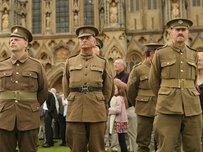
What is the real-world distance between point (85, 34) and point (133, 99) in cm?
225

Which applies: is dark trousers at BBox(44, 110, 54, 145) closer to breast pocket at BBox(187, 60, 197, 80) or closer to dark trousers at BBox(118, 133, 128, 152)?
dark trousers at BBox(118, 133, 128, 152)

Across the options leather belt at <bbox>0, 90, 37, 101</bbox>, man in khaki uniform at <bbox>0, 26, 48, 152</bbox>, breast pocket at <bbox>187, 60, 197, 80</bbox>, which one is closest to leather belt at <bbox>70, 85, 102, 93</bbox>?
man in khaki uniform at <bbox>0, 26, 48, 152</bbox>

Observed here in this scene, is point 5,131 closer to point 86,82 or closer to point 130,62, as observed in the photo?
point 86,82

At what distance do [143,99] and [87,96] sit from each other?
189 centimetres

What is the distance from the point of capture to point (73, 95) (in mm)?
6562

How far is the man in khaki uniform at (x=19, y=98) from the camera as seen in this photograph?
6.09 metres

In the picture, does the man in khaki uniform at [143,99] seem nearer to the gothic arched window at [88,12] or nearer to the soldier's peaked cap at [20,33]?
the soldier's peaked cap at [20,33]

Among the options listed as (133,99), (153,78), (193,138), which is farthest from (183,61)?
(133,99)

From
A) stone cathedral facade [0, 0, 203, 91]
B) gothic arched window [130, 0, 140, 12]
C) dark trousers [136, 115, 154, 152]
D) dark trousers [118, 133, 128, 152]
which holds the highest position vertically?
gothic arched window [130, 0, 140, 12]

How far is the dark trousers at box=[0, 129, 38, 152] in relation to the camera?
19.9ft

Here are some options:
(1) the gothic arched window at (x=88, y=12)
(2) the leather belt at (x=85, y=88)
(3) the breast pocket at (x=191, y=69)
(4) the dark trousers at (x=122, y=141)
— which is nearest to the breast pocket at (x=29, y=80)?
(2) the leather belt at (x=85, y=88)

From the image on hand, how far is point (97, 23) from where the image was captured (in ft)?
80.8

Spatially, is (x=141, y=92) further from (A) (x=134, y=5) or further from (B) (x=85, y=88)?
(A) (x=134, y=5)

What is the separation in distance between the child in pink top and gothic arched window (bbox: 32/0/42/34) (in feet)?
53.2
